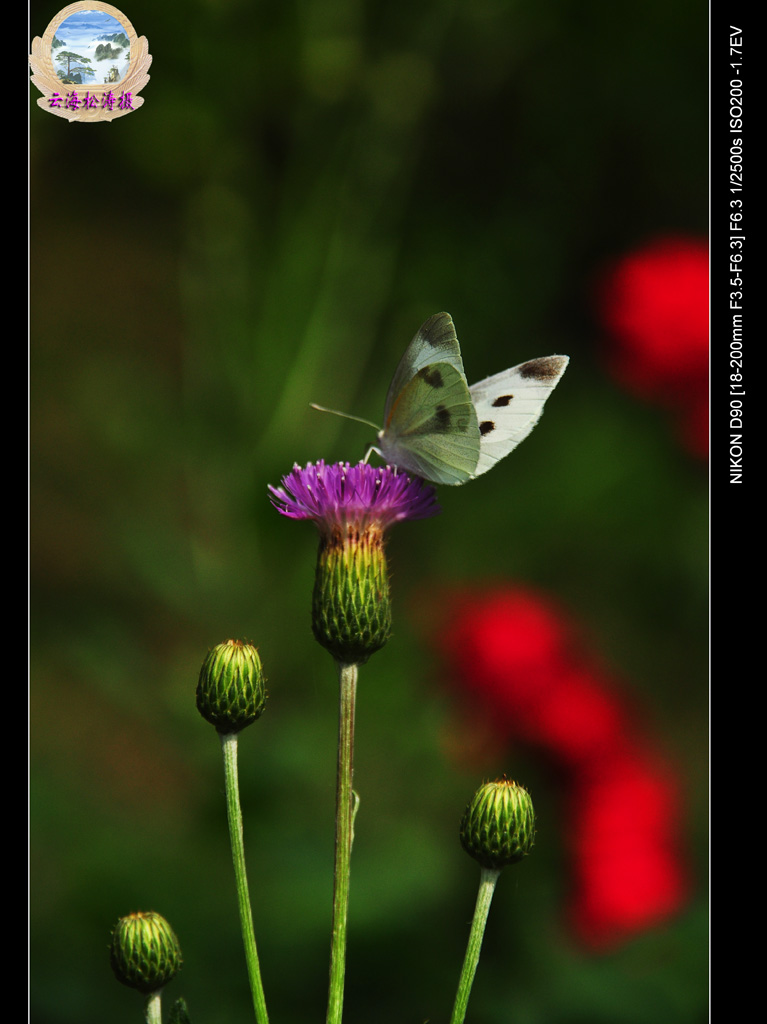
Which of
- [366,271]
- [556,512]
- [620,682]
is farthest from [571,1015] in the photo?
[366,271]

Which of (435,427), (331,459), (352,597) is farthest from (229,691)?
(331,459)

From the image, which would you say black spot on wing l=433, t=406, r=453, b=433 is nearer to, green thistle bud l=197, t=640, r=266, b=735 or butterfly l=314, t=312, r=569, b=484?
butterfly l=314, t=312, r=569, b=484

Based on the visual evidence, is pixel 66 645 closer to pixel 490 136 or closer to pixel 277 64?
pixel 277 64

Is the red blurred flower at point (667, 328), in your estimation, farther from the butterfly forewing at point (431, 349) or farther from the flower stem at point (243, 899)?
the flower stem at point (243, 899)

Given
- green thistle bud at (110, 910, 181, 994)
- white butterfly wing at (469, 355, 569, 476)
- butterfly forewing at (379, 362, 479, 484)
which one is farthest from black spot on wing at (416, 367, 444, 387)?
green thistle bud at (110, 910, 181, 994)

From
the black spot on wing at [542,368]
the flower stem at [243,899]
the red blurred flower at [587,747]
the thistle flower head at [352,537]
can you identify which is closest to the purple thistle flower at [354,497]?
the thistle flower head at [352,537]
